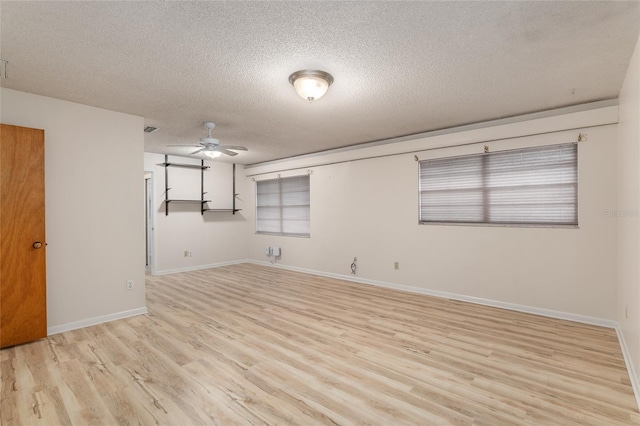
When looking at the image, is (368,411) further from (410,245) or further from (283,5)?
(410,245)

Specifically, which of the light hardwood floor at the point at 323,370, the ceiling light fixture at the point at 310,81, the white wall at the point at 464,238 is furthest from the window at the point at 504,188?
the ceiling light fixture at the point at 310,81

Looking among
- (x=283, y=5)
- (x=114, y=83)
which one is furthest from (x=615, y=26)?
(x=114, y=83)

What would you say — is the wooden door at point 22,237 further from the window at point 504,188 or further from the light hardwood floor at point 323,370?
the window at point 504,188

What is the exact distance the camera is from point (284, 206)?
7383mm

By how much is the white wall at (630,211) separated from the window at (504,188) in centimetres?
59

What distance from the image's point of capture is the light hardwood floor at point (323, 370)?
1992 millimetres

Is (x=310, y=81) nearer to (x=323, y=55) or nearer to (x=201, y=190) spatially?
(x=323, y=55)

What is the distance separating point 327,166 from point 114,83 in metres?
4.03

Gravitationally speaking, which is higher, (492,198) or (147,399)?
(492,198)

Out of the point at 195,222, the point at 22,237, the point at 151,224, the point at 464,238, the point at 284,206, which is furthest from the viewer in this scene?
the point at 284,206

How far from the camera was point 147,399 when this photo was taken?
2.15 meters

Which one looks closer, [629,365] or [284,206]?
[629,365]

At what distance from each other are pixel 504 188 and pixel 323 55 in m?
3.24

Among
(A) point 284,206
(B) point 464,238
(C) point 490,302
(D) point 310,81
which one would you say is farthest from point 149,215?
(C) point 490,302
